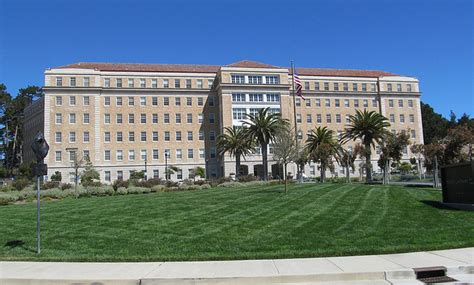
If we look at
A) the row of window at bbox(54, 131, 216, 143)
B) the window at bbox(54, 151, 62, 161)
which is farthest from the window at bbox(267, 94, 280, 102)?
Result: the window at bbox(54, 151, 62, 161)

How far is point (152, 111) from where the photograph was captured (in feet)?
263

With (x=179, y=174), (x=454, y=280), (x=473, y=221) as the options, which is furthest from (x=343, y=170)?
(x=454, y=280)

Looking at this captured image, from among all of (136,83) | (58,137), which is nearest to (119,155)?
(58,137)

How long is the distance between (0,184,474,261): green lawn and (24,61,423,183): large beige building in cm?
5770

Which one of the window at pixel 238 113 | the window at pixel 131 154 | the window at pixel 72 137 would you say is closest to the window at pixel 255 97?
the window at pixel 238 113

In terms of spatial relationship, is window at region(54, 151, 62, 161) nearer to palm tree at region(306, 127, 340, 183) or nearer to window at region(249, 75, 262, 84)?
window at region(249, 75, 262, 84)

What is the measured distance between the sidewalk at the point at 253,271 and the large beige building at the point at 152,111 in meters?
65.5

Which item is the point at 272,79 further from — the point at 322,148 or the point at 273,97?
the point at 322,148

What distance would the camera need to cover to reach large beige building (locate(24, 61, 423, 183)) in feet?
244

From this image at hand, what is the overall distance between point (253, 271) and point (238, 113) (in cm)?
7038

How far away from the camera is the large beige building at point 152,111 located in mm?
74312

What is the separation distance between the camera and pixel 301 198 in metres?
21.5

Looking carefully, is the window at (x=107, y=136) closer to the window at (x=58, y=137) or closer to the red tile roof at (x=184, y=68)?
the window at (x=58, y=137)

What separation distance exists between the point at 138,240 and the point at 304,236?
4786 millimetres
